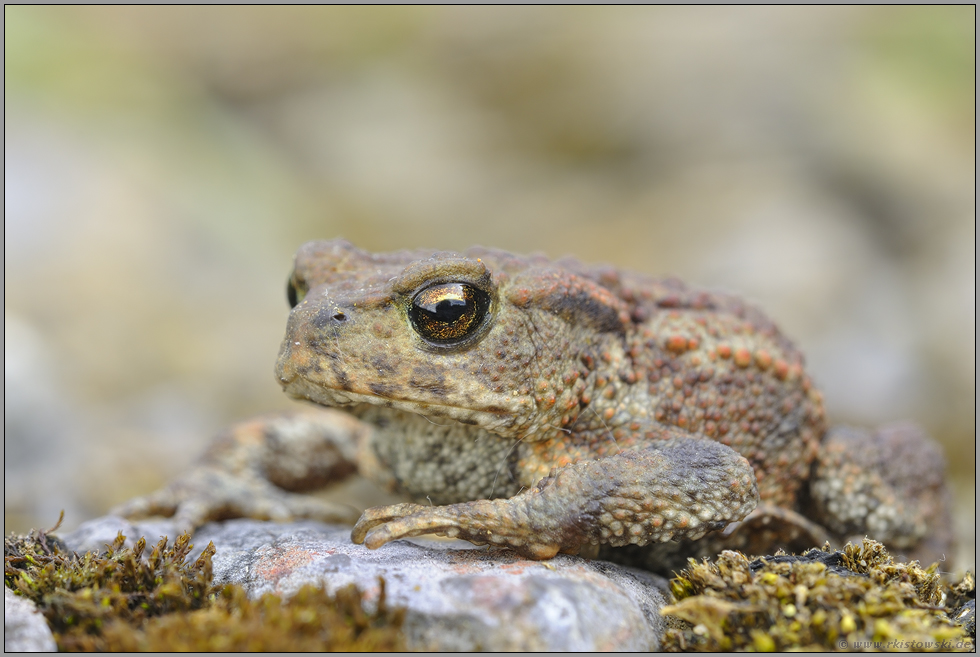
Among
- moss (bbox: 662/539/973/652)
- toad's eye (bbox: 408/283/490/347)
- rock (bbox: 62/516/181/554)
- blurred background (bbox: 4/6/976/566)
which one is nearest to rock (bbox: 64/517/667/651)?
rock (bbox: 62/516/181/554)

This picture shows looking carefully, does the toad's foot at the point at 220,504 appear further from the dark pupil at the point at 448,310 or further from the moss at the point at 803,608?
the moss at the point at 803,608

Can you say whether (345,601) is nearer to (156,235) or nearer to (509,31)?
(156,235)

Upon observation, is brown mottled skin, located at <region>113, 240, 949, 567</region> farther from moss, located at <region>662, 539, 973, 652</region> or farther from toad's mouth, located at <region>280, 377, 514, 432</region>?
moss, located at <region>662, 539, 973, 652</region>

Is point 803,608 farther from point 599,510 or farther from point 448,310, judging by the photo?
point 448,310

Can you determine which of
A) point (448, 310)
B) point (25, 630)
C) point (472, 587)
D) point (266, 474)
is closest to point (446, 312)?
point (448, 310)

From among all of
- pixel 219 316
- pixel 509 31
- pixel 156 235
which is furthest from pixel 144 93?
pixel 509 31

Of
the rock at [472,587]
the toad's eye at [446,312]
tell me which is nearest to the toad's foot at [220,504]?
the rock at [472,587]
